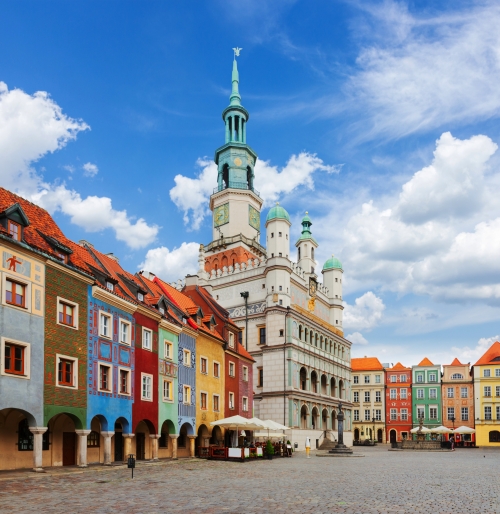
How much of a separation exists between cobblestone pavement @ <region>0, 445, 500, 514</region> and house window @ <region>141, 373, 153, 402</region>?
6630 millimetres

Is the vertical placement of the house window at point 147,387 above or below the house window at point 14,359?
below

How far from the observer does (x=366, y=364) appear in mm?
114812

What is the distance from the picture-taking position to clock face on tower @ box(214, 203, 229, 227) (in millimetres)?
77869

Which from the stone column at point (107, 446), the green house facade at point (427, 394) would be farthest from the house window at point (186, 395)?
the green house facade at point (427, 394)

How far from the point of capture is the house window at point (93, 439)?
33344mm

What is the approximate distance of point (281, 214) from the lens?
70.5 m

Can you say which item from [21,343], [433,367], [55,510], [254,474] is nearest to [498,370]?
[433,367]

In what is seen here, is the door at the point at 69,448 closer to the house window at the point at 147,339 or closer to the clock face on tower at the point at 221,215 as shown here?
the house window at the point at 147,339

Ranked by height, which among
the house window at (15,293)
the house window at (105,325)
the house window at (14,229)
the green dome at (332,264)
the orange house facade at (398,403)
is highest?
the green dome at (332,264)

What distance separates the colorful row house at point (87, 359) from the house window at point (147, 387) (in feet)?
0.19

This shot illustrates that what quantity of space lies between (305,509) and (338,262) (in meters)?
69.6

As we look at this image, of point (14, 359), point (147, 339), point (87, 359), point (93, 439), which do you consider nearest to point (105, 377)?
point (87, 359)

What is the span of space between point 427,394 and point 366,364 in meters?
11.9

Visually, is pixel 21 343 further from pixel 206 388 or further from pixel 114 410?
pixel 206 388
